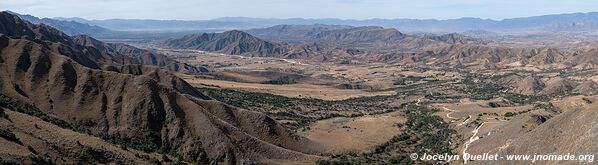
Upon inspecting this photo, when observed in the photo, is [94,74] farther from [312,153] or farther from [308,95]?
[308,95]

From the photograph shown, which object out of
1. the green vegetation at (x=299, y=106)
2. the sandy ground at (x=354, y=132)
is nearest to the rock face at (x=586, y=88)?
the green vegetation at (x=299, y=106)

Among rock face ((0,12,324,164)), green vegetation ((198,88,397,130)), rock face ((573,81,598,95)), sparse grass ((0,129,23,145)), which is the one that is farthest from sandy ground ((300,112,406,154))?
rock face ((573,81,598,95))

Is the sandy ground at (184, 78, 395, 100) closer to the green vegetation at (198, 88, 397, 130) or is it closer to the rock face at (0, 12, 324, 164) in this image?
the green vegetation at (198, 88, 397, 130)

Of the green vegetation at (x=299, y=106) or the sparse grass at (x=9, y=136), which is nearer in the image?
the sparse grass at (x=9, y=136)

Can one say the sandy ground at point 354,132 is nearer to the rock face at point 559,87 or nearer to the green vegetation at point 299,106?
the green vegetation at point 299,106

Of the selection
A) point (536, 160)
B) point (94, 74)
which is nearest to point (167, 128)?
point (94, 74)

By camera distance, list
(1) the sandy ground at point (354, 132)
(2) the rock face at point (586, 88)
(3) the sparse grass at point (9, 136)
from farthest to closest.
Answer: (2) the rock face at point (586, 88) < (1) the sandy ground at point (354, 132) < (3) the sparse grass at point (9, 136)
